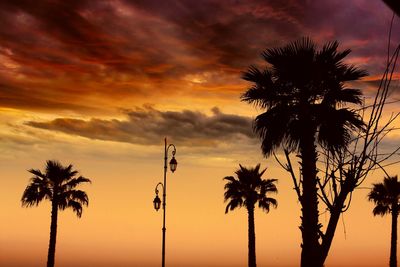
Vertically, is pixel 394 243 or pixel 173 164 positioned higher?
pixel 173 164

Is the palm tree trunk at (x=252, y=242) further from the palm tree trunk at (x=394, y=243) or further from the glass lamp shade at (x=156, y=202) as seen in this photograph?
the glass lamp shade at (x=156, y=202)

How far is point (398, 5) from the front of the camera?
126 inches

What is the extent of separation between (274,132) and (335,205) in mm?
15679

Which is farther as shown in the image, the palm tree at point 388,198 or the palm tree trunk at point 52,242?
the palm tree at point 388,198

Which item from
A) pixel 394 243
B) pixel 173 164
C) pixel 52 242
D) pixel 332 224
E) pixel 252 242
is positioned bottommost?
pixel 332 224

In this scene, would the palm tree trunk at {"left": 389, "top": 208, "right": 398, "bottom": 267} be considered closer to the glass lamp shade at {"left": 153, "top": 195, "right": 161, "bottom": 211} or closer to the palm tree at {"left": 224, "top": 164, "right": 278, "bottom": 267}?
the palm tree at {"left": 224, "top": 164, "right": 278, "bottom": 267}

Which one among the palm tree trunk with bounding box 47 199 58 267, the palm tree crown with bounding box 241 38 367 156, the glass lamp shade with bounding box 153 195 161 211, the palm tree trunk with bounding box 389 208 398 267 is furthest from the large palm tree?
the palm tree trunk with bounding box 389 208 398 267

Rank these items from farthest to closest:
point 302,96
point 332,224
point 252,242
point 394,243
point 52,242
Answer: point 394,243 < point 252,242 < point 52,242 < point 302,96 < point 332,224

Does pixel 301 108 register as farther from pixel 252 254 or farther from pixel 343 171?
pixel 252 254

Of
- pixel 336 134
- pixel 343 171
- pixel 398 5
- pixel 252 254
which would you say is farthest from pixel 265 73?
pixel 252 254

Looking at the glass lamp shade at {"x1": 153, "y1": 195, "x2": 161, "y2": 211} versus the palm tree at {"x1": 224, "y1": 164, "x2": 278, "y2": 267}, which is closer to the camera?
the glass lamp shade at {"x1": 153, "y1": 195, "x2": 161, "y2": 211}

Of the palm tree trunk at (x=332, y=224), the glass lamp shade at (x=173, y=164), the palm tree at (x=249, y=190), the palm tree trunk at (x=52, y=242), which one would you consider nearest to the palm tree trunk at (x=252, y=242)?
the palm tree at (x=249, y=190)

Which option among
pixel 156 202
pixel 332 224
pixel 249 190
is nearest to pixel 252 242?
pixel 249 190

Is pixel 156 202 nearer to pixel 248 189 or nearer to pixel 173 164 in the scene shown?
pixel 173 164
